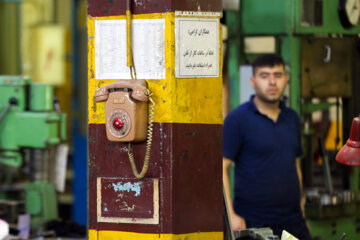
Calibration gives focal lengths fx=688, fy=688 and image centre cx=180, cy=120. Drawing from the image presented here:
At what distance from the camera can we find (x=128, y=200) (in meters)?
3.06

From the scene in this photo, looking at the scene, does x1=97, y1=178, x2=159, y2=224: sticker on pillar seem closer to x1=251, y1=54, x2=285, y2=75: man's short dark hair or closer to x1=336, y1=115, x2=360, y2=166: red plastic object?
x1=336, y1=115, x2=360, y2=166: red plastic object

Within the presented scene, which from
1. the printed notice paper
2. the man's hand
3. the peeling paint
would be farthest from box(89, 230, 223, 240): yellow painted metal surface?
the man's hand

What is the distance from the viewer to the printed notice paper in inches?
118

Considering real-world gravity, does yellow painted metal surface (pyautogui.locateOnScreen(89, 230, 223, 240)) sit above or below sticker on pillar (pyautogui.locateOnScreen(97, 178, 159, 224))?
below

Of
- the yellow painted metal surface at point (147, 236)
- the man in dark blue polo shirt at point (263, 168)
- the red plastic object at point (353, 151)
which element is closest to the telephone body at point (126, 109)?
the yellow painted metal surface at point (147, 236)

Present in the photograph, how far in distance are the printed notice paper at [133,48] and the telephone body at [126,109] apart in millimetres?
77

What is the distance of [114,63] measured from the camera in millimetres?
3088

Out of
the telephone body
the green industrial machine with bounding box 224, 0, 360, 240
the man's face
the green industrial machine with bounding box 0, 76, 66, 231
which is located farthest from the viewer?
the green industrial machine with bounding box 224, 0, 360, 240

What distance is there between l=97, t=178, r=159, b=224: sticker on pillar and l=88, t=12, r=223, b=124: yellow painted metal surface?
29 centimetres

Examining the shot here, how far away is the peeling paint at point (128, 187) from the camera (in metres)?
3.04

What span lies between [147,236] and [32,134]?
177 centimetres

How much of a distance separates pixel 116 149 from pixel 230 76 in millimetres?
2095

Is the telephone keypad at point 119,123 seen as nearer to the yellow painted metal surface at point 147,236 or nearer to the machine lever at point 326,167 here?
the yellow painted metal surface at point 147,236

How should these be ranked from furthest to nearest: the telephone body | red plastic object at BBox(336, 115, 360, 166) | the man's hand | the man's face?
the man's face
the man's hand
the telephone body
red plastic object at BBox(336, 115, 360, 166)
